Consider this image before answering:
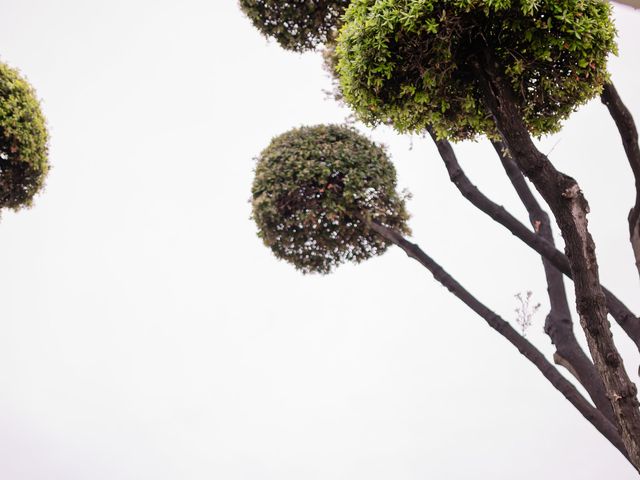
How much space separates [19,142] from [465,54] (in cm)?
480

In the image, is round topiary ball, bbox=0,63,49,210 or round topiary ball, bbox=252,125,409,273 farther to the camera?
round topiary ball, bbox=252,125,409,273

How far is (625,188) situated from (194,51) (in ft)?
40.3

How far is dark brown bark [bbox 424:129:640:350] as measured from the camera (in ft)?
14.9

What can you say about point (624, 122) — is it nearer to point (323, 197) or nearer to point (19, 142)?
point (323, 197)

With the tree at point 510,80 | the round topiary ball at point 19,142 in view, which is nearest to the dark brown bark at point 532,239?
the tree at point 510,80

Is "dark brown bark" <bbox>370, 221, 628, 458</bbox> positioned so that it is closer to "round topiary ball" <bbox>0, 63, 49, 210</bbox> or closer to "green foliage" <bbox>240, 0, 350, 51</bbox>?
"green foliage" <bbox>240, 0, 350, 51</bbox>

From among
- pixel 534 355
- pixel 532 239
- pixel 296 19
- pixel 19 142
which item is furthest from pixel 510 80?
pixel 19 142

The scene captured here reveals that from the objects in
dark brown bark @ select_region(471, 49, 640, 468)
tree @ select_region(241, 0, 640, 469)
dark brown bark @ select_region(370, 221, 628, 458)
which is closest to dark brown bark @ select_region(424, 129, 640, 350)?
dark brown bark @ select_region(370, 221, 628, 458)

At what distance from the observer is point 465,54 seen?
364cm

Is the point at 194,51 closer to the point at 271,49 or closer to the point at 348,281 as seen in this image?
the point at 271,49

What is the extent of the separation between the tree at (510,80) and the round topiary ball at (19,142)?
391cm

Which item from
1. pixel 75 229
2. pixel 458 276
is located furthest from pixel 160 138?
pixel 458 276

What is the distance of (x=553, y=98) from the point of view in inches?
151

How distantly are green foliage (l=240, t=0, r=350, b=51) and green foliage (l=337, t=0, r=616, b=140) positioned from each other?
228cm
